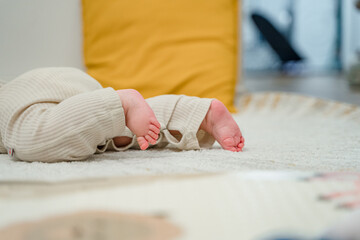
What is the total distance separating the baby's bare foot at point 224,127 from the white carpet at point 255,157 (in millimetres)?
22

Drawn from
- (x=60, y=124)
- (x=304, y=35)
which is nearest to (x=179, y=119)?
(x=60, y=124)

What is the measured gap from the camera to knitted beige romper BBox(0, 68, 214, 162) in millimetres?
623

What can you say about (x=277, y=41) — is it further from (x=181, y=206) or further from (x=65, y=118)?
(x=181, y=206)

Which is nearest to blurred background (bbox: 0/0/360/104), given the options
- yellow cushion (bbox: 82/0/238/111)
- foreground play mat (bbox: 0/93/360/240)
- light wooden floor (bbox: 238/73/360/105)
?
light wooden floor (bbox: 238/73/360/105)

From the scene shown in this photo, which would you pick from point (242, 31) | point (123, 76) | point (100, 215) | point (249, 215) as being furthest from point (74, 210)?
point (242, 31)

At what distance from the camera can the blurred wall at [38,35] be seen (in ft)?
4.04

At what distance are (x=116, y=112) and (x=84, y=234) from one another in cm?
33

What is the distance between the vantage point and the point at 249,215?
34cm

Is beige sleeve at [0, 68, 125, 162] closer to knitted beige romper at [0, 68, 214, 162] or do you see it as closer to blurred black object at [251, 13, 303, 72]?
knitted beige romper at [0, 68, 214, 162]

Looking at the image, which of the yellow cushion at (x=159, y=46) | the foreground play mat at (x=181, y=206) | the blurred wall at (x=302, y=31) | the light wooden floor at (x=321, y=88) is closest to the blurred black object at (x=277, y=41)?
the blurred wall at (x=302, y=31)

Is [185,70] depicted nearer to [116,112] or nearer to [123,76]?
[123,76]

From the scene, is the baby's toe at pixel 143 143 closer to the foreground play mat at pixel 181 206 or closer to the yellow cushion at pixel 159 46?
the foreground play mat at pixel 181 206

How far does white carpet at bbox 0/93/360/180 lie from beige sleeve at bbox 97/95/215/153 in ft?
0.08

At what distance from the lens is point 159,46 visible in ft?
4.66
